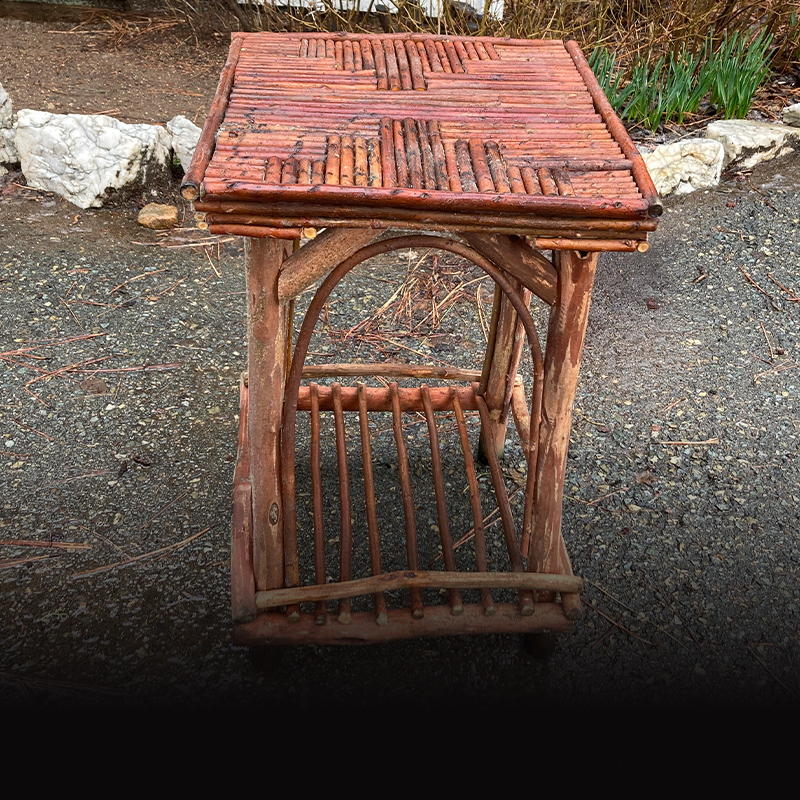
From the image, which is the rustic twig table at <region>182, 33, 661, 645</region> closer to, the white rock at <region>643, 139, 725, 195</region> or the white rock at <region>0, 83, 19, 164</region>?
the white rock at <region>643, 139, 725, 195</region>

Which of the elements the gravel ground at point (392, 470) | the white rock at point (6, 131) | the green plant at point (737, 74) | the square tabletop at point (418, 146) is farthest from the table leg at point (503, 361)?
the white rock at point (6, 131)

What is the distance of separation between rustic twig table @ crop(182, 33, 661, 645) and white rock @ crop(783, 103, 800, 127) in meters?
2.59

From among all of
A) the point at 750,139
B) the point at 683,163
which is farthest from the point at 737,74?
the point at 683,163

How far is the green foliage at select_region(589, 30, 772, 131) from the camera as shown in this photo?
3.71 metres

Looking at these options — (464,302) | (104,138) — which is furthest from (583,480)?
(104,138)

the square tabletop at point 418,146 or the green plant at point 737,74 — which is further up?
the square tabletop at point 418,146

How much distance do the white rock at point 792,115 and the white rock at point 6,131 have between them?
3.59 m

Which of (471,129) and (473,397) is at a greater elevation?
(471,129)

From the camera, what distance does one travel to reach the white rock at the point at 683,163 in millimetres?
3707

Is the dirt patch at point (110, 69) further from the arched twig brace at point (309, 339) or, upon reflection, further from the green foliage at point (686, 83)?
the arched twig brace at point (309, 339)

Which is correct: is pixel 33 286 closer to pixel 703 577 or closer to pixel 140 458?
pixel 140 458

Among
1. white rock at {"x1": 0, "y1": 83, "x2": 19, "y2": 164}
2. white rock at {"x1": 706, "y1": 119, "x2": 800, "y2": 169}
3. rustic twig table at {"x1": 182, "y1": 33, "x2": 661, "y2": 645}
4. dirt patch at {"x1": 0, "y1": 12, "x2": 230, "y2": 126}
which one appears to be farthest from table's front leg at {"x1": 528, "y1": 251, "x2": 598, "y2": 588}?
dirt patch at {"x1": 0, "y1": 12, "x2": 230, "y2": 126}

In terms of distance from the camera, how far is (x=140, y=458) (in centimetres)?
240

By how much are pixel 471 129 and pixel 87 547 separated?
1409 millimetres
